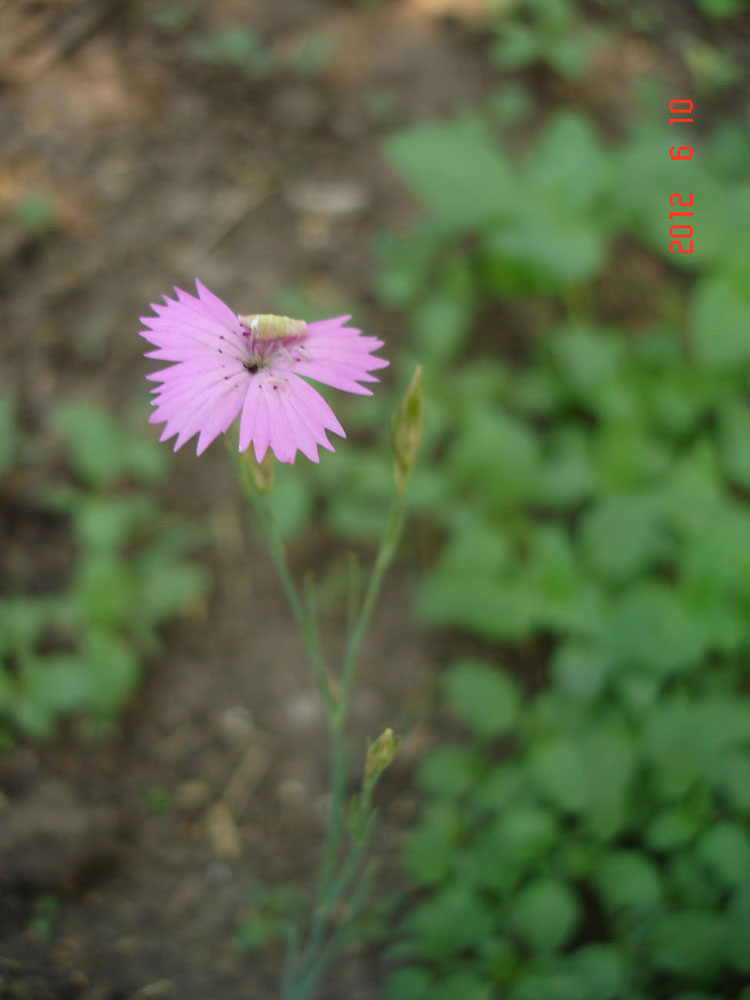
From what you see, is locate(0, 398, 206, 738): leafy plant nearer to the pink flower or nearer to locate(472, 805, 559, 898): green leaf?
locate(472, 805, 559, 898): green leaf

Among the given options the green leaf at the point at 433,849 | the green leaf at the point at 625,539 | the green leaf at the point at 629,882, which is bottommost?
the green leaf at the point at 629,882

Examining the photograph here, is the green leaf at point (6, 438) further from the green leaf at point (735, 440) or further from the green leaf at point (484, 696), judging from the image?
the green leaf at point (735, 440)

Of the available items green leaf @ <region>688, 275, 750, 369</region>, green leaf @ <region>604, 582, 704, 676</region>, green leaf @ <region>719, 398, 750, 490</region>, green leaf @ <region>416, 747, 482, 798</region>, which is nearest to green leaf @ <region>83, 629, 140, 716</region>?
green leaf @ <region>416, 747, 482, 798</region>

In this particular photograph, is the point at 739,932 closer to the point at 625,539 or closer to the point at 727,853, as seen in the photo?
the point at 727,853

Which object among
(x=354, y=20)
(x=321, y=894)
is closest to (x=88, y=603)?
(x=321, y=894)

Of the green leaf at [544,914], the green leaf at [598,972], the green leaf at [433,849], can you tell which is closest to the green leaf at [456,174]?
the green leaf at [433,849]

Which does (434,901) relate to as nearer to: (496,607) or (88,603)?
(496,607)

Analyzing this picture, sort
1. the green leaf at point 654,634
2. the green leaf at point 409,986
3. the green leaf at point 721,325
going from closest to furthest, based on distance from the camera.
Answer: the green leaf at point 409,986, the green leaf at point 654,634, the green leaf at point 721,325
